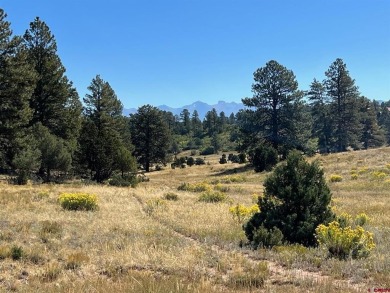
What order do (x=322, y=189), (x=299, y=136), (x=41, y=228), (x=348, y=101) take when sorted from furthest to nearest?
(x=348, y=101)
(x=299, y=136)
(x=41, y=228)
(x=322, y=189)

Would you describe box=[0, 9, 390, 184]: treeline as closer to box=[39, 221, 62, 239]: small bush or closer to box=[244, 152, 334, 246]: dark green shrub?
box=[39, 221, 62, 239]: small bush

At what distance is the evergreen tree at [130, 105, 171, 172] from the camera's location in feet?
195

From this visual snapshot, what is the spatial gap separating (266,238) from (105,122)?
146 ft

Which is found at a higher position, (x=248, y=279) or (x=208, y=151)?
(x=208, y=151)

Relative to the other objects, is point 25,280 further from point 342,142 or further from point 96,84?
point 342,142

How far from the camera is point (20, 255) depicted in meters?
7.99

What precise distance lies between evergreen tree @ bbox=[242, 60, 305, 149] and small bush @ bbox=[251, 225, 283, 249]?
4050 centimetres

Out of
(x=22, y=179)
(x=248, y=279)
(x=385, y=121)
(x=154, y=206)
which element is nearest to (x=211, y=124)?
(x=385, y=121)

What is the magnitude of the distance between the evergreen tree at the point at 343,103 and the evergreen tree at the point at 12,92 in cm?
4885

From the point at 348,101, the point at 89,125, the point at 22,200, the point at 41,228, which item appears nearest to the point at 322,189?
the point at 41,228

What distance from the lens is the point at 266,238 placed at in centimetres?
891

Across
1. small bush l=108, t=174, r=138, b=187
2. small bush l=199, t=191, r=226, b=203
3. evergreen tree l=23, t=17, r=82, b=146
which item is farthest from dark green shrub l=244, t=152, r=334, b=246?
evergreen tree l=23, t=17, r=82, b=146

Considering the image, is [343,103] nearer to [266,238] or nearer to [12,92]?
[12,92]

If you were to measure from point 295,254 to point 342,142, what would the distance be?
64.7m
